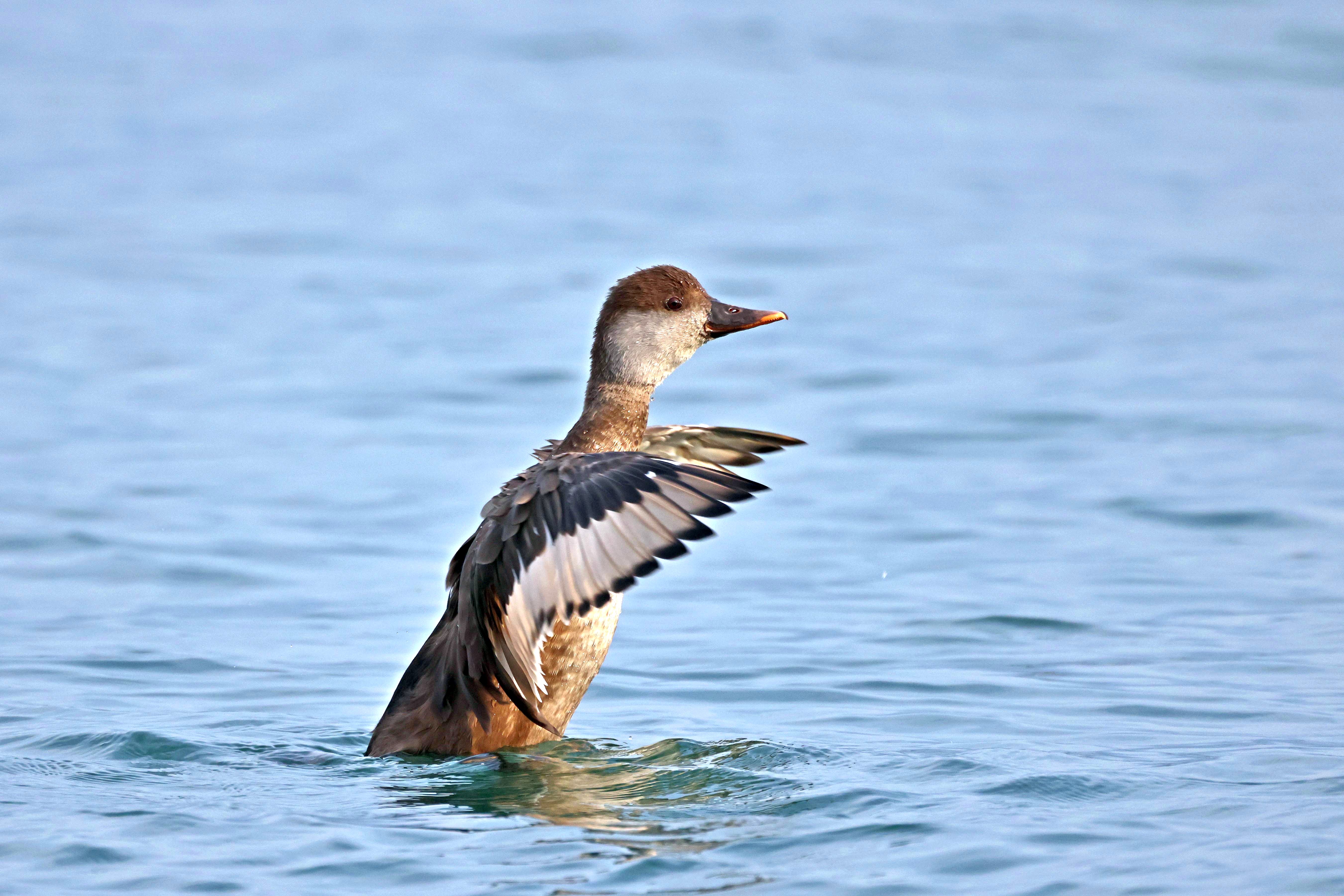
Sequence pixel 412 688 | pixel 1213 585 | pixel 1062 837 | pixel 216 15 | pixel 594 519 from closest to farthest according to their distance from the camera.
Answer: pixel 1062 837, pixel 594 519, pixel 412 688, pixel 1213 585, pixel 216 15

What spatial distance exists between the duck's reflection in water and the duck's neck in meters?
1.12

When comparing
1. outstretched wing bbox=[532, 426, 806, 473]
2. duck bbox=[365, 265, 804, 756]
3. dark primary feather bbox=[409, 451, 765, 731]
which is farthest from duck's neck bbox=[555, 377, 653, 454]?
dark primary feather bbox=[409, 451, 765, 731]

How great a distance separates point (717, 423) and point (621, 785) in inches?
195

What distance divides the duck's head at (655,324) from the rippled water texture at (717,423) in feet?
4.45

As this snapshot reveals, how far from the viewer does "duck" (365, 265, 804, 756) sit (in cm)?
596

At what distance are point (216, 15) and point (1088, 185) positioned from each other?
451 inches

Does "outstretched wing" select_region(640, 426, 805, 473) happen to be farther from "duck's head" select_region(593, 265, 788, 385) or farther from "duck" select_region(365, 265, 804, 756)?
"duck's head" select_region(593, 265, 788, 385)

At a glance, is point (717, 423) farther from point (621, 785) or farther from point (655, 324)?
point (621, 785)

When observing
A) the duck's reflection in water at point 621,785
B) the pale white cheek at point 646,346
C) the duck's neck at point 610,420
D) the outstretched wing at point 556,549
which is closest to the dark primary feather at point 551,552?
the outstretched wing at point 556,549

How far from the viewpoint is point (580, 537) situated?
605 cm

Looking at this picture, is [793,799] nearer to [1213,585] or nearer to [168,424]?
[1213,585]

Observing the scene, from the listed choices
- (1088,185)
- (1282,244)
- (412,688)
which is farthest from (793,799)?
(1088,185)

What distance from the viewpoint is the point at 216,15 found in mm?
22969

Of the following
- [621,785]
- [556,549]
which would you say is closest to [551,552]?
[556,549]
